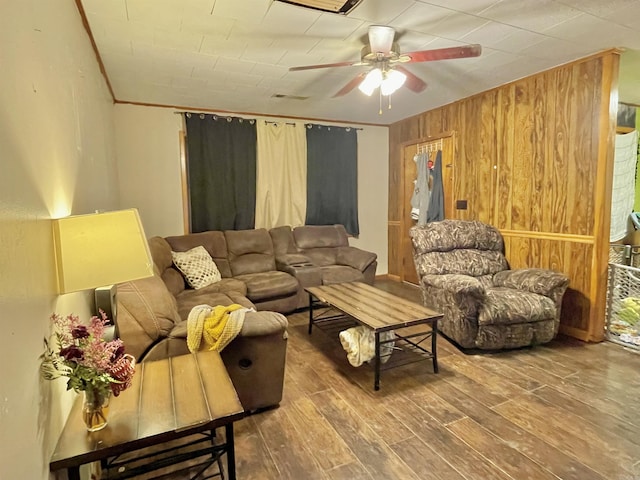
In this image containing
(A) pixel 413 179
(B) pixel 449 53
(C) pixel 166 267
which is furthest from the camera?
(A) pixel 413 179

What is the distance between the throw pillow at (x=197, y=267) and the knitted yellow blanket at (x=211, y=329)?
1820 mm

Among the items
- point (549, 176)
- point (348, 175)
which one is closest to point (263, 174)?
point (348, 175)

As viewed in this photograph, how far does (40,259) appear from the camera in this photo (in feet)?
3.28

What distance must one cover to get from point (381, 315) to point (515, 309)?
3.80 ft

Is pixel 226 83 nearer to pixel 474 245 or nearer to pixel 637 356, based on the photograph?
pixel 474 245

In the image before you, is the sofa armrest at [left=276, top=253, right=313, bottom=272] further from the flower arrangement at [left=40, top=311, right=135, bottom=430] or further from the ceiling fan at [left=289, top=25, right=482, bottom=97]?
the flower arrangement at [left=40, top=311, right=135, bottom=430]

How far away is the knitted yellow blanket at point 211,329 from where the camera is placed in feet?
6.16

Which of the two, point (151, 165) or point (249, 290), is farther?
point (151, 165)

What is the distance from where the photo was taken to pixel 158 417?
124 cm

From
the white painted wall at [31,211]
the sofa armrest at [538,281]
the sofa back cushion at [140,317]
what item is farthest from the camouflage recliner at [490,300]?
the white painted wall at [31,211]

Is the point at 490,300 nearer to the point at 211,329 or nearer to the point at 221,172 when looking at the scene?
the point at 211,329

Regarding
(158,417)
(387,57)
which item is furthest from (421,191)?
(158,417)

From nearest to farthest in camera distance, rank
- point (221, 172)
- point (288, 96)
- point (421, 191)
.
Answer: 1. point (288, 96)
2. point (221, 172)
3. point (421, 191)

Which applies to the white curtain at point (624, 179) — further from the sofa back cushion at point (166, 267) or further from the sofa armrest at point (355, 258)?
the sofa back cushion at point (166, 267)
